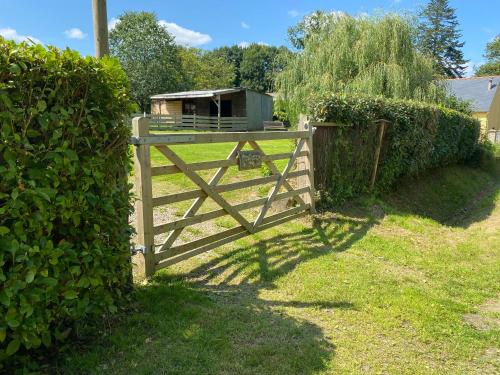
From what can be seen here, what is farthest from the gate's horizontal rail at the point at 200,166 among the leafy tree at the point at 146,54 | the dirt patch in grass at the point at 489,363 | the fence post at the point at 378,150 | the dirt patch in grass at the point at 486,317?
the leafy tree at the point at 146,54

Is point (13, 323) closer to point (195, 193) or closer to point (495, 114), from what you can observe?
point (195, 193)

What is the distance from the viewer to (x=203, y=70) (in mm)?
56656

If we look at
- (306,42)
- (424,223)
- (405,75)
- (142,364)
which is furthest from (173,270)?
(306,42)

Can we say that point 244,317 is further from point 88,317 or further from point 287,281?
point 88,317

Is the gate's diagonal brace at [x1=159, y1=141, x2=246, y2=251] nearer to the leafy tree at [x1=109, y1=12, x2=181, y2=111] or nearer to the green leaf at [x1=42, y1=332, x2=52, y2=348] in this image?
the green leaf at [x1=42, y1=332, x2=52, y2=348]

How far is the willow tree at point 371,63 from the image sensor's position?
46.2 feet

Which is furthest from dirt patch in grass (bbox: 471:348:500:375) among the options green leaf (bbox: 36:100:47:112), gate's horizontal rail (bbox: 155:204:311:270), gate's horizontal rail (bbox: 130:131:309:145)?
green leaf (bbox: 36:100:47:112)

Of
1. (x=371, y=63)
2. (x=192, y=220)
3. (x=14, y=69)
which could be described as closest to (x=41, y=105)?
(x=14, y=69)

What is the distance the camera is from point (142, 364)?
2.77 meters

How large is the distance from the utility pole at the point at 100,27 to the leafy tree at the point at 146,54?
41.8m

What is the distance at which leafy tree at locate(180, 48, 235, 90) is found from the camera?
53125 millimetres

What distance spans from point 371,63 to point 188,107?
2215 centimetres

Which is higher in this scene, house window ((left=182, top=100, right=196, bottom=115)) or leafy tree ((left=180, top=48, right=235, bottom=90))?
leafy tree ((left=180, top=48, right=235, bottom=90))

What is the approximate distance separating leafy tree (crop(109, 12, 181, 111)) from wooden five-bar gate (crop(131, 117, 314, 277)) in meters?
40.0
